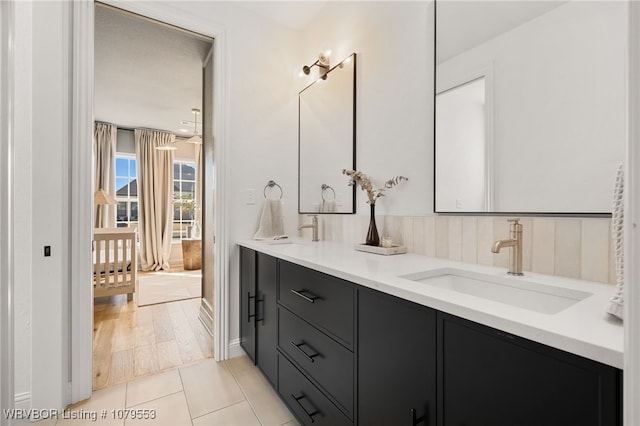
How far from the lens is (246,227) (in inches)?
88.9

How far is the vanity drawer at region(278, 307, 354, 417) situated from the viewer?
111 cm

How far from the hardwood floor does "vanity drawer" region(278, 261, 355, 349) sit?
1158 millimetres

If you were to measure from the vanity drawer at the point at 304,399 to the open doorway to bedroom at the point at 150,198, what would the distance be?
0.91 metres

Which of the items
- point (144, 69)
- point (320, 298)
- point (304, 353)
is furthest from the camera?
point (144, 69)

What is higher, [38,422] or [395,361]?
[395,361]

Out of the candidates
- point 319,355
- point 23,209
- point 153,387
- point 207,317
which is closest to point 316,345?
point 319,355

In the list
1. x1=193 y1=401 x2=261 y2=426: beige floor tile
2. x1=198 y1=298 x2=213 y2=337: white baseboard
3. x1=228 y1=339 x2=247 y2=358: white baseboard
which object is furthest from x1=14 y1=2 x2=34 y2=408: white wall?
x1=198 y1=298 x2=213 y2=337: white baseboard

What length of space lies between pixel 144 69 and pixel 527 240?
3777 millimetres

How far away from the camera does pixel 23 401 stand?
1.53m

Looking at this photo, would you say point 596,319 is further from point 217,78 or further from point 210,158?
point 210,158

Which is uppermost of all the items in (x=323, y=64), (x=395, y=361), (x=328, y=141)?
(x=323, y=64)

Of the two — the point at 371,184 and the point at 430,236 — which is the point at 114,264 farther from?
the point at 430,236

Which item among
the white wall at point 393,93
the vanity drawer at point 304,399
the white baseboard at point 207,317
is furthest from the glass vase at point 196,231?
the vanity drawer at point 304,399

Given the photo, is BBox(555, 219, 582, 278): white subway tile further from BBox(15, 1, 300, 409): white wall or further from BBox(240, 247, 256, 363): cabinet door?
BBox(15, 1, 300, 409): white wall
